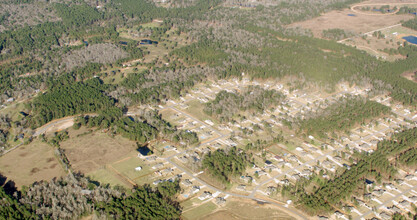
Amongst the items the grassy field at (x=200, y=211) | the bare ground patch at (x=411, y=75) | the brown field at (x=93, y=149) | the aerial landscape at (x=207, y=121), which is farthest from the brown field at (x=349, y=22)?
the grassy field at (x=200, y=211)

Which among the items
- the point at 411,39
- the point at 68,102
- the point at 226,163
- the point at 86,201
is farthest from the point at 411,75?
the point at 86,201

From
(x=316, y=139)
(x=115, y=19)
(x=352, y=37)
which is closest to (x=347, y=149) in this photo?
(x=316, y=139)

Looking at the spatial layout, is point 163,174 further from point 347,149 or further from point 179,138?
point 347,149

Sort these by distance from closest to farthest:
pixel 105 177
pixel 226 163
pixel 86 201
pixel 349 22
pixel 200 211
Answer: pixel 86 201
pixel 200 211
pixel 105 177
pixel 226 163
pixel 349 22

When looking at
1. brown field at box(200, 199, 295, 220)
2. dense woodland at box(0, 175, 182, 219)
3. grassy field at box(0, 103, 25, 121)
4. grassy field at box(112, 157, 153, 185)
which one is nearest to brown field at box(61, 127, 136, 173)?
grassy field at box(112, 157, 153, 185)

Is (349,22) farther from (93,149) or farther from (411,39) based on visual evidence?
(93,149)

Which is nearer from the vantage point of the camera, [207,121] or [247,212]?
[247,212]
